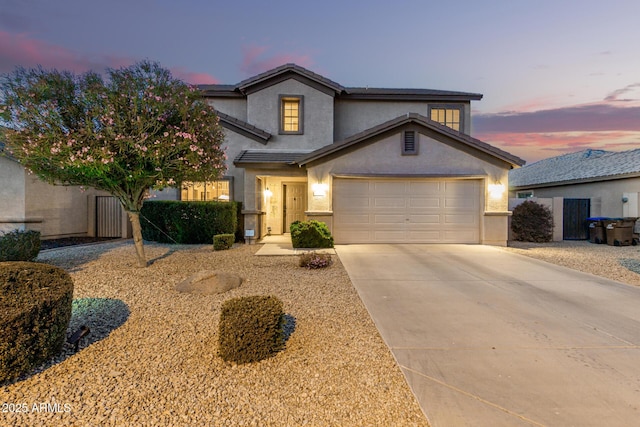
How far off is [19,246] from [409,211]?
1112 centimetres

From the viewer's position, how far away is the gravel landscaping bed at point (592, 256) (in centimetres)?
730

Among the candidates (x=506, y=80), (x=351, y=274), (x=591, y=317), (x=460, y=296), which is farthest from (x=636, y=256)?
(x=506, y=80)

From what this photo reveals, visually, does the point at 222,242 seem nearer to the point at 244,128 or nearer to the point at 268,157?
the point at 268,157

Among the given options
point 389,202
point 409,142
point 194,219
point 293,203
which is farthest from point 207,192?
point 409,142

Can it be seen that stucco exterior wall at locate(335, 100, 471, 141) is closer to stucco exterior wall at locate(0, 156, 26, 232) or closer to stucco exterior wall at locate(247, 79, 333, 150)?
stucco exterior wall at locate(247, 79, 333, 150)

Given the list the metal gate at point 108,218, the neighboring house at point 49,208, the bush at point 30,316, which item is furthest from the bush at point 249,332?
the metal gate at point 108,218

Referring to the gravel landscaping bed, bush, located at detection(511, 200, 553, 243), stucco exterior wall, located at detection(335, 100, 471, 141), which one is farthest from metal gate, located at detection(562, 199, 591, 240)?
stucco exterior wall, located at detection(335, 100, 471, 141)

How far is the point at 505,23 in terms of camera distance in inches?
501

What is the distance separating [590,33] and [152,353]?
62.1ft

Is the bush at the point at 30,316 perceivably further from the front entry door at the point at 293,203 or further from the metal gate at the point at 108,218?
the front entry door at the point at 293,203

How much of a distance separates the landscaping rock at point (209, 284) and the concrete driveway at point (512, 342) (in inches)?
98.7

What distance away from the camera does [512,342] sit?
368cm

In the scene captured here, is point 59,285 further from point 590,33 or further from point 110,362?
point 590,33

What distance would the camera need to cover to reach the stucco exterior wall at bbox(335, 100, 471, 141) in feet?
47.9
